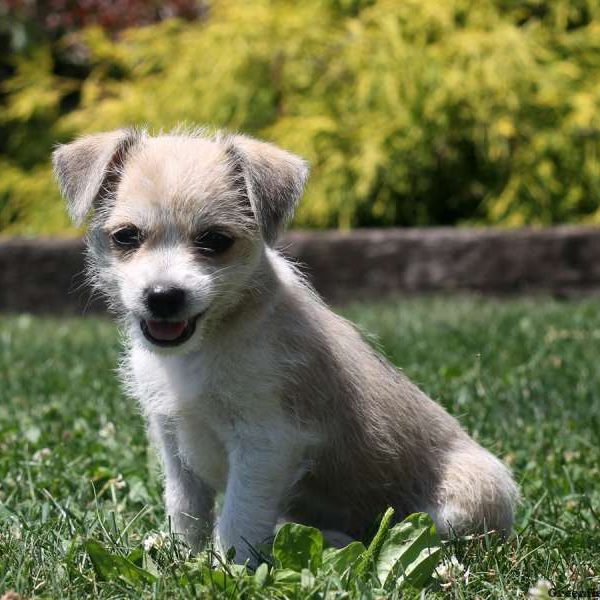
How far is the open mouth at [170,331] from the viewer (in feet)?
10.0

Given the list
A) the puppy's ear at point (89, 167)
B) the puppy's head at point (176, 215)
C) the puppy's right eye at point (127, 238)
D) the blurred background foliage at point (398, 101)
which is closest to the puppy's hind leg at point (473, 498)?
the puppy's head at point (176, 215)

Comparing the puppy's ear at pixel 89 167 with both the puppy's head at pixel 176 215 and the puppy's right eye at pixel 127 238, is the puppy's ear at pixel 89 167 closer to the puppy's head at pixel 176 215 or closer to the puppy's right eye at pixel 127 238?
the puppy's head at pixel 176 215

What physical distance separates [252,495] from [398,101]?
7.88m

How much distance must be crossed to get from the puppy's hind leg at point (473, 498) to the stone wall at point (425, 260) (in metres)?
5.94

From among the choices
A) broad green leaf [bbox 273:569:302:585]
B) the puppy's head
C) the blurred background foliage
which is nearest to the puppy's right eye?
the puppy's head

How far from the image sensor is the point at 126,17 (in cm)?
1282

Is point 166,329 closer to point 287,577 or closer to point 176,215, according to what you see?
point 176,215

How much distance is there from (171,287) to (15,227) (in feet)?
32.3

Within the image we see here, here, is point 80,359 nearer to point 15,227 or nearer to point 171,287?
point 171,287

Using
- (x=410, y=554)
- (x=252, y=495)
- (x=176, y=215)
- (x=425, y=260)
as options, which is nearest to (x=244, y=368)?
(x=252, y=495)

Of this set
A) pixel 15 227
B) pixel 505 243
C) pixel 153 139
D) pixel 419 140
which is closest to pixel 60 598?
pixel 153 139

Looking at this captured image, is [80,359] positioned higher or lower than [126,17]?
lower

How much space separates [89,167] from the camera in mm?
3338

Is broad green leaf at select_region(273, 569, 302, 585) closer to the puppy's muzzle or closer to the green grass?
the green grass
